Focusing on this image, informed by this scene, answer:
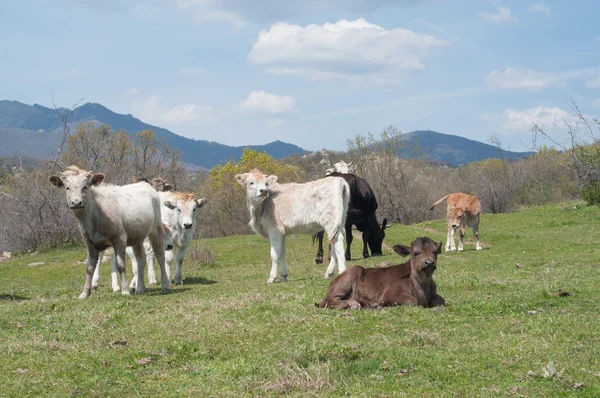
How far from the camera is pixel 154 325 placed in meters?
10.1

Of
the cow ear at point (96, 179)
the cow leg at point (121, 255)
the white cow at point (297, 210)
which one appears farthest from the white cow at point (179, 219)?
the cow ear at point (96, 179)

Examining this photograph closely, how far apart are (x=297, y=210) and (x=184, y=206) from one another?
3343 mm

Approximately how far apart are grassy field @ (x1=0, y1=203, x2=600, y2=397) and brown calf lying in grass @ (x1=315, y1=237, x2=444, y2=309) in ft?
1.47

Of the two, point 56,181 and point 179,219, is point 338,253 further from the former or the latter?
point 56,181

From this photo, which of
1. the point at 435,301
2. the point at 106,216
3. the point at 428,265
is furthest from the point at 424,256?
the point at 106,216

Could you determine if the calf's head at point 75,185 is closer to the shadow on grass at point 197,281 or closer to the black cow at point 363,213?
the shadow on grass at point 197,281

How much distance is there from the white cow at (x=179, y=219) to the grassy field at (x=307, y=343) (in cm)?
282

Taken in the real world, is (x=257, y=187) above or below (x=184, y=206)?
above

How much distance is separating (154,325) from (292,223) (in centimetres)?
619

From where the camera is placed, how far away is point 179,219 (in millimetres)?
18000

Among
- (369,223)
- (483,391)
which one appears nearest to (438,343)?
(483,391)

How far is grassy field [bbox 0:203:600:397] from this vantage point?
6.73 m

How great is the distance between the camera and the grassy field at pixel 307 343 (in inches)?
265

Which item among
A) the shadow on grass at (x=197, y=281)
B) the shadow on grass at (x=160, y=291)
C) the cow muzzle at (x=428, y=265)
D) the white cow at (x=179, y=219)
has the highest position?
the white cow at (x=179, y=219)
